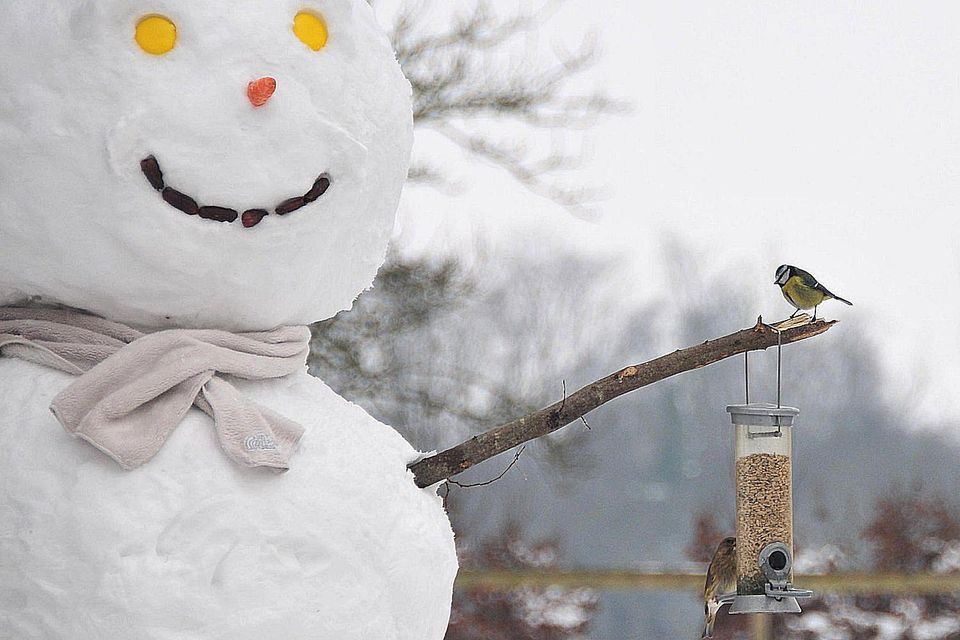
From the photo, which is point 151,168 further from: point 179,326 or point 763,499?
point 763,499

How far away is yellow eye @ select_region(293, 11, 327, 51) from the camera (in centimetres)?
112

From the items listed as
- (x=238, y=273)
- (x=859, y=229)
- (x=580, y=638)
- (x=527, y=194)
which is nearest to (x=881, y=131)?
(x=859, y=229)

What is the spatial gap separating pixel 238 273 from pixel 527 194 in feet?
6.32

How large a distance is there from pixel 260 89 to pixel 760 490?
2.61ft

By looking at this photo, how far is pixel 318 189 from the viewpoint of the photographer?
113cm

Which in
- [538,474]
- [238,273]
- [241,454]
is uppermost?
[538,474]

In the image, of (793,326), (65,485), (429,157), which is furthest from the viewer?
(429,157)

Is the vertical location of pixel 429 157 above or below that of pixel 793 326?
above

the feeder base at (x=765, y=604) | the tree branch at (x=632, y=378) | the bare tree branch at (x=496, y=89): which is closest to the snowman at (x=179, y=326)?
the tree branch at (x=632, y=378)

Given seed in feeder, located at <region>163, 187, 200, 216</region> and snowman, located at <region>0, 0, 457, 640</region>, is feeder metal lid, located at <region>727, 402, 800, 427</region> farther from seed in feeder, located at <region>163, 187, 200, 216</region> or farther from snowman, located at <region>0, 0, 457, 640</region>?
seed in feeder, located at <region>163, 187, 200, 216</region>

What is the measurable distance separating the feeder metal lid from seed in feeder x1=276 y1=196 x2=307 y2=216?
0.58m

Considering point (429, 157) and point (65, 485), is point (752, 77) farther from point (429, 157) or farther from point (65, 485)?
point (65, 485)

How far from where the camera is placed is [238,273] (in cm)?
111

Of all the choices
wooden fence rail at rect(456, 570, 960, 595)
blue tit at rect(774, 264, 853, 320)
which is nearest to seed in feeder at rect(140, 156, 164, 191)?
blue tit at rect(774, 264, 853, 320)
